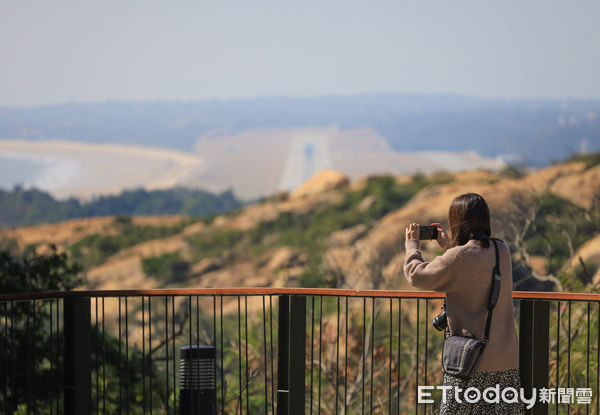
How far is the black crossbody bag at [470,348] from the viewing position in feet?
13.6

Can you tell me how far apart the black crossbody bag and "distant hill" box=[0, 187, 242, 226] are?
335ft

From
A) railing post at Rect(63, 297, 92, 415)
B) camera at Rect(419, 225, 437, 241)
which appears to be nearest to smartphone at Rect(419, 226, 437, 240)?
camera at Rect(419, 225, 437, 241)

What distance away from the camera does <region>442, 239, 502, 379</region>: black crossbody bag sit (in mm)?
4133

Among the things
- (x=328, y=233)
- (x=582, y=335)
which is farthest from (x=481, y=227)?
(x=328, y=233)

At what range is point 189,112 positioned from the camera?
183000mm

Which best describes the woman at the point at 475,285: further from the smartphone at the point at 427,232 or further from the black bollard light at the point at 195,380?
the black bollard light at the point at 195,380

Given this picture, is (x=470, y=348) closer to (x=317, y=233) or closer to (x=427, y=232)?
(x=427, y=232)

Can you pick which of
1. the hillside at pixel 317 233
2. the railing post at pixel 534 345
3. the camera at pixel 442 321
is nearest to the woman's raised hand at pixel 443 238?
the camera at pixel 442 321

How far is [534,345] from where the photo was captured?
555 centimetres

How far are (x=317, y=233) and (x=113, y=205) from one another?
70.0 metres

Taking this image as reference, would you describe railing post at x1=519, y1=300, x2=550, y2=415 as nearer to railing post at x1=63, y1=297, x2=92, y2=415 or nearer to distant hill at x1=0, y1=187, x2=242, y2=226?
railing post at x1=63, y1=297, x2=92, y2=415

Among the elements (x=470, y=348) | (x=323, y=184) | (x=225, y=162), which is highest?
(x=225, y=162)

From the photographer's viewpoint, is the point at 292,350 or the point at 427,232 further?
the point at 292,350

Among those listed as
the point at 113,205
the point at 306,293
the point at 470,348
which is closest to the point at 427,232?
the point at 470,348
